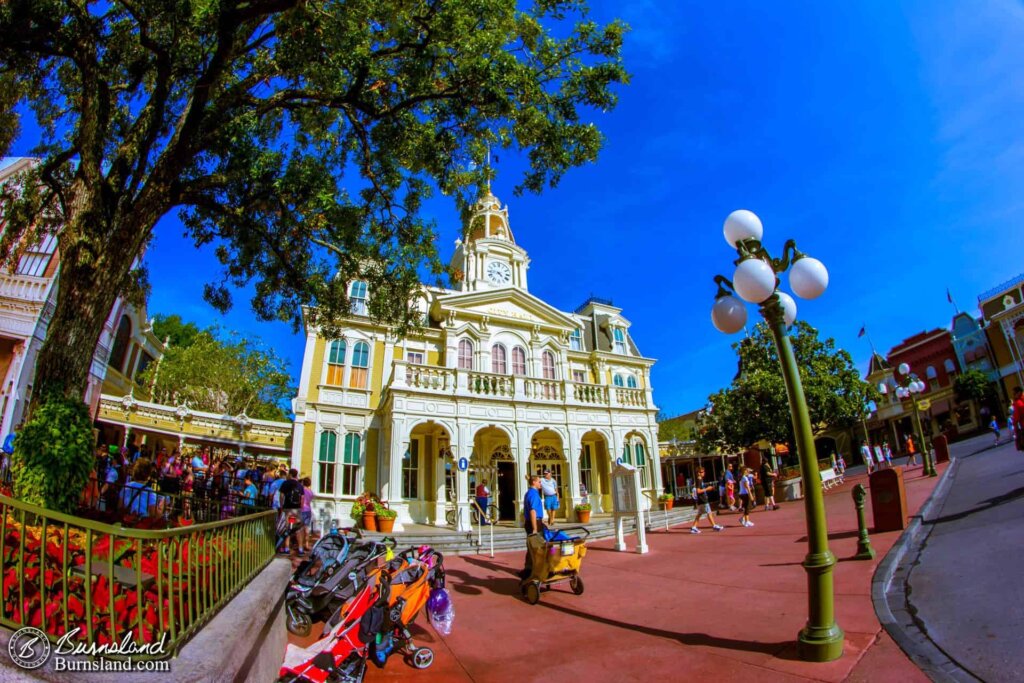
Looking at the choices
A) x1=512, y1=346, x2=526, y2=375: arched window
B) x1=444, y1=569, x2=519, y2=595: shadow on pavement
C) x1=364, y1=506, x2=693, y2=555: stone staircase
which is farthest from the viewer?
x1=512, y1=346, x2=526, y2=375: arched window

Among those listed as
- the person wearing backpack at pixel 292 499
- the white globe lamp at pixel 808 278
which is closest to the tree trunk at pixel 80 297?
the person wearing backpack at pixel 292 499

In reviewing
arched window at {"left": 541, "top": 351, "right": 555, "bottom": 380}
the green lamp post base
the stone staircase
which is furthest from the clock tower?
the green lamp post base

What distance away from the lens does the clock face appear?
2394cm

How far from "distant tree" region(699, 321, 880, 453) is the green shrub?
2807 cm

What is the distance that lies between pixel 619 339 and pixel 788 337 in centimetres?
2209

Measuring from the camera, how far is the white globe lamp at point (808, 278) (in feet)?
16.4

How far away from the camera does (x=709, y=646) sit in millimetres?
4727

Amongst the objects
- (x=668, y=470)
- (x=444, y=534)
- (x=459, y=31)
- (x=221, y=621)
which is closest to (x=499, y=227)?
(x=444, y=534)

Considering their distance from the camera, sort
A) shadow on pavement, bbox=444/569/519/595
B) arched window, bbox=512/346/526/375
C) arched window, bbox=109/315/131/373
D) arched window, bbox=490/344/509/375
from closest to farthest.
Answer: shadow on pavement, bbox=444/569/519/595, arched window, bbox=109/315/131/373, arched window, bbox=490/344/509/375, arched window, bbox=512/346/526/375

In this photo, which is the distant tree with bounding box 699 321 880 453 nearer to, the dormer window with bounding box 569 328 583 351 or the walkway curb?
the dormer window with bounding box 569 328 583 351

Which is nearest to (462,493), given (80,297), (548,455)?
(548,455)

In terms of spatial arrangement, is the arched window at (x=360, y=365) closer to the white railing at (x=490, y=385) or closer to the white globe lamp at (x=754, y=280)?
the white railing at (x=490, y=385)

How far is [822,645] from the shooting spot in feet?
13.1

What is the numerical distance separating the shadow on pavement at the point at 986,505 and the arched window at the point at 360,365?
17.5m
